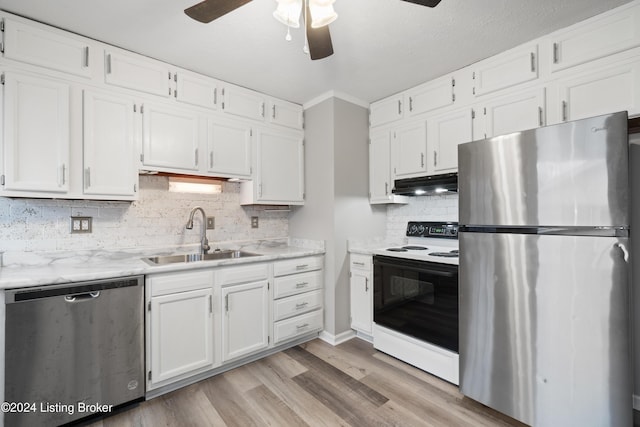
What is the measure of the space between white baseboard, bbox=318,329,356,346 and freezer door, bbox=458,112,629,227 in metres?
1.73

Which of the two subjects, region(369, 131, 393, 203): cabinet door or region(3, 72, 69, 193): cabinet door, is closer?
region(3, 72, 69, 193): cabinet door

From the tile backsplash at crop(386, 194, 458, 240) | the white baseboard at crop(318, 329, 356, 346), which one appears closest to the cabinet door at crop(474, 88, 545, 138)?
the tile backsplash at crop(386, 194, 458, 240)

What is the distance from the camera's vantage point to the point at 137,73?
7.25 feet

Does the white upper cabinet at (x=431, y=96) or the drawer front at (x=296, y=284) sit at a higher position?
the white upper cabinet at (x=431, y=96)

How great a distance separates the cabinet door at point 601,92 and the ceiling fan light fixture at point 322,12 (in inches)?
65.1

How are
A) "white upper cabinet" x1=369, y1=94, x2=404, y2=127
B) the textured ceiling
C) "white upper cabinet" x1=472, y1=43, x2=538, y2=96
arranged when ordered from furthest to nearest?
"white upper cabinet" x1=369, y1=94, x2=404, y2=127
"white upper cabinet" x1=472, y1=43, x2=538, y2=96
the textured ceiling

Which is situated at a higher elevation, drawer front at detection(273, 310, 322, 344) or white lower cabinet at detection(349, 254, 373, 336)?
white lower cabinet at detection(349, 254, 373, 336)

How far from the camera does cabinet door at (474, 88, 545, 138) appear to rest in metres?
2.04

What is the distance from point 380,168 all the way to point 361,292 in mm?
1281

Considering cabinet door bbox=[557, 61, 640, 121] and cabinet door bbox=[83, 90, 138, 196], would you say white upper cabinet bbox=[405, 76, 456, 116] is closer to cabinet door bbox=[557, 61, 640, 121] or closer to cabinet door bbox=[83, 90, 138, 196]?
cabinet door bbox=[557, 61, 640, 121]

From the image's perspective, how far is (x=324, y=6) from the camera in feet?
4.52

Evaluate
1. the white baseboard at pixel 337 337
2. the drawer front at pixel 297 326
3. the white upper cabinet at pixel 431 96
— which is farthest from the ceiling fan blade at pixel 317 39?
A: the white baseboard at pixel 337 337

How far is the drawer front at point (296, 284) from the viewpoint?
8.72 ft

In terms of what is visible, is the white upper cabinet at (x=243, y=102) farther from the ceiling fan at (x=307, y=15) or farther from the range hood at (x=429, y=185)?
the range hood at (x=429, y=185)
